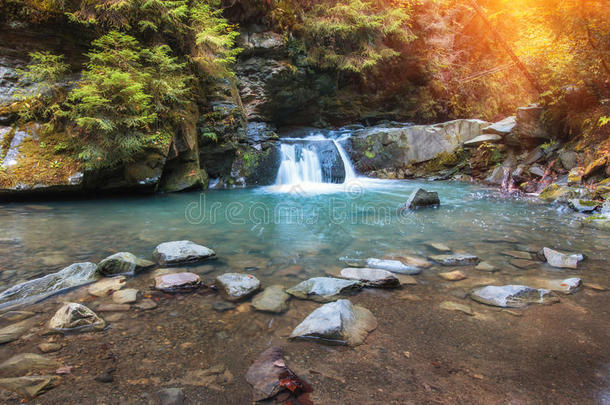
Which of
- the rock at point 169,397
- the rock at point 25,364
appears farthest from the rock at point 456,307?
the rock at point 25,364

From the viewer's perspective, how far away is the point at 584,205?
20.1ft

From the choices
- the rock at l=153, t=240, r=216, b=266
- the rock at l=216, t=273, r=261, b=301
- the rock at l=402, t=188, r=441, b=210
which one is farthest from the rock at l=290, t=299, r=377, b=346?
the rock at l=402, t=188, r=441, b=210

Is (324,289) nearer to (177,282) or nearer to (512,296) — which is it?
(177,282)

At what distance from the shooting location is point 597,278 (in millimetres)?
2908

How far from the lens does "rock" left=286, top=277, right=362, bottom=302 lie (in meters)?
2.55

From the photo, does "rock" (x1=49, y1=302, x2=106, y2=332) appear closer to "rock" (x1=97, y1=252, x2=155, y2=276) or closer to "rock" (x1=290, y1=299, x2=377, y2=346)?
"rock" (x1=97, y1=252, x2=155, y2=276)

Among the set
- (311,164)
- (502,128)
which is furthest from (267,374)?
(502,128)

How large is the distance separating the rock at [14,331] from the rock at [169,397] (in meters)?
1.21

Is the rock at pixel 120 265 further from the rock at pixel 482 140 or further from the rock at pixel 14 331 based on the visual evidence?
the rock at pixel 482 140

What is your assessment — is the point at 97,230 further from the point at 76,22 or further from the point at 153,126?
the point at 76,22

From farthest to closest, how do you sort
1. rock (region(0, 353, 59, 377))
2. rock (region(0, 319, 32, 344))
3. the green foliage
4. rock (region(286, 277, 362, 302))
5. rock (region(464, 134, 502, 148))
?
1. the green foliage
2. rock (region(464, 134, 502, 148))
3. rock (region(286, 277, 362, 302))
4. rock (region(0, 319, 32, 344))
5. rock (region(0, 353, 59, 377))

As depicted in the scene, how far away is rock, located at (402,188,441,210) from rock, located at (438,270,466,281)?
12.7ft

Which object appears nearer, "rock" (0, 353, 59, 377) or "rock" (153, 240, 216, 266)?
"rock" (0, 353, 59, 377)

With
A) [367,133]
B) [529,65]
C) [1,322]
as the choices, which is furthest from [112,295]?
[529,65]
